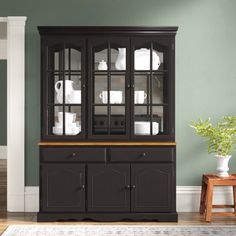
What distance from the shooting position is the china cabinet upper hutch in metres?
4.96

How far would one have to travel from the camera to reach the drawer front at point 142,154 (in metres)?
4.96

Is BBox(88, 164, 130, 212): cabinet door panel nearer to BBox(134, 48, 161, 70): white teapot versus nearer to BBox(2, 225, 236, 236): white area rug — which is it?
BBox(2, 225, 236, 236): white area rug

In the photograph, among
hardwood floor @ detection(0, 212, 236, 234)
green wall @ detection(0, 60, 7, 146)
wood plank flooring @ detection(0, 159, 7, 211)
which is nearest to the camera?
hardwood floor @ detection(0, 212, 236, 234)

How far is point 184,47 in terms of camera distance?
5.41 meters

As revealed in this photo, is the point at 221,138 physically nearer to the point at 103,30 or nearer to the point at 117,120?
the point at 117,120

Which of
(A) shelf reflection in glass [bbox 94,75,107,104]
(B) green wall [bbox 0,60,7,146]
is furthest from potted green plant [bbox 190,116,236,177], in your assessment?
(B) green wall [bbox 0,60,7,146]

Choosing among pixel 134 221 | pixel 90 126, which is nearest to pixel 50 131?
pixel 90 126

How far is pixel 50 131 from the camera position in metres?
5.01

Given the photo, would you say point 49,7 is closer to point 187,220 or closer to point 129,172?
point 129,172

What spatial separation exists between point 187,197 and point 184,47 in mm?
1516

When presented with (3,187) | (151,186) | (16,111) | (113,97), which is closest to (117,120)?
(113,97)

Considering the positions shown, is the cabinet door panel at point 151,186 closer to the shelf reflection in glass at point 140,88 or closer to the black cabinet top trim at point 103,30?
the shelf reflection in glass at point 140,88

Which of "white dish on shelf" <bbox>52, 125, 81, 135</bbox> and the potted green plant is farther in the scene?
the potted green plant

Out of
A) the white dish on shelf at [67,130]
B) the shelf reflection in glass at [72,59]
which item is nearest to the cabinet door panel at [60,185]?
the white dish on shelf at [67,130]
